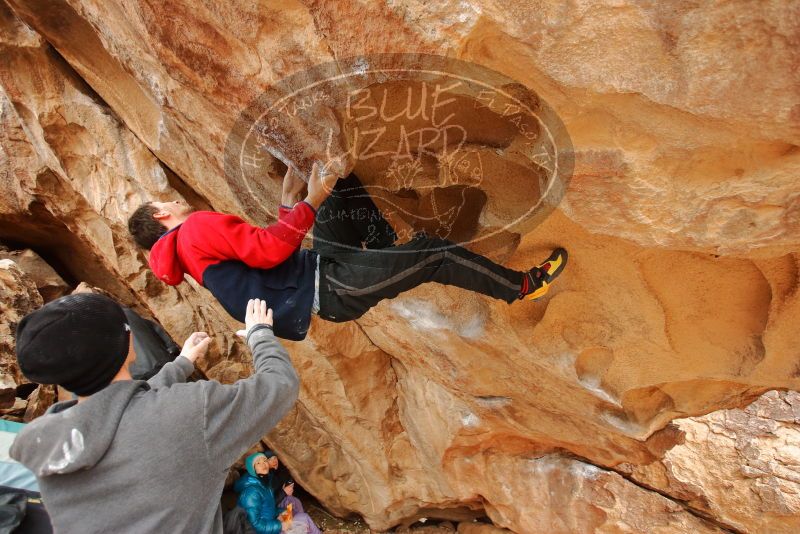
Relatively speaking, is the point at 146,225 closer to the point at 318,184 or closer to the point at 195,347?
the point at 195,347

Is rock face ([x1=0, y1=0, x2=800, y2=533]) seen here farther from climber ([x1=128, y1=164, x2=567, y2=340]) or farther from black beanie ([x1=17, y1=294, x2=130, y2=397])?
black beanie ([x1=17, y1=294, x2=130, y2=397])

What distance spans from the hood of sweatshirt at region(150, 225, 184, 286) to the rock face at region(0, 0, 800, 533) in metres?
0.48

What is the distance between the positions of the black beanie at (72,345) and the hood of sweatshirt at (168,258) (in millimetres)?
587

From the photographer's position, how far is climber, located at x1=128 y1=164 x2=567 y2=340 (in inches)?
64.3

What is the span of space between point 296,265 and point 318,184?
0.95ft

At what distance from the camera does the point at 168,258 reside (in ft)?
5.54

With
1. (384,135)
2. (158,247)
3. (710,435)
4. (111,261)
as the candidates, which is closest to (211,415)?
(158,247)

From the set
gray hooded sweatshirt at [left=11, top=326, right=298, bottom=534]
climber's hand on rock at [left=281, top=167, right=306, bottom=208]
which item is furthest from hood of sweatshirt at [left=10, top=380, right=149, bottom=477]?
climber's hand on rock at [left=281, top=167, right=306, bottom=208]

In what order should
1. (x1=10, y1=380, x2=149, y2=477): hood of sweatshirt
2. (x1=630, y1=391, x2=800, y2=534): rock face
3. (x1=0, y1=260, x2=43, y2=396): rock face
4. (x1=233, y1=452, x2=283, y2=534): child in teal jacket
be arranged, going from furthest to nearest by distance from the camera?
(x1=233, y1=452, x2=283, y2=534): child in teal jacket → (x1=0, y1=260, x2=43, y2=396): rock face → (x1=630, y1=391, x2=800, y2=534): rock face → (x1=10, y1=380, x2=149, y2=477): hood of sweatshirt

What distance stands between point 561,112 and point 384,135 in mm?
642

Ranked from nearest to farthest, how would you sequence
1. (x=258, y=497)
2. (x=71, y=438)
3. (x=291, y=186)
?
(x=71, y=438)
(x=291, y=186)
(x=258, y=497)

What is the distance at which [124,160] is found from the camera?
2734 mm

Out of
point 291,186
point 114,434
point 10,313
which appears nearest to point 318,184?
point 291,186

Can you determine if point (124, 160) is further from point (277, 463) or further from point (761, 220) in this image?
point (761, 220)
